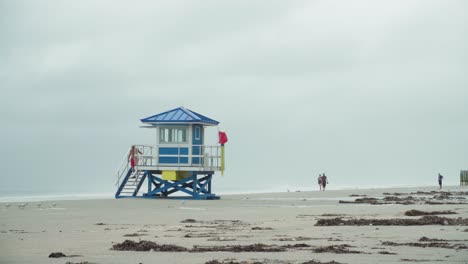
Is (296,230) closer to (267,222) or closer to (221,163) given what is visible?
(267,222)

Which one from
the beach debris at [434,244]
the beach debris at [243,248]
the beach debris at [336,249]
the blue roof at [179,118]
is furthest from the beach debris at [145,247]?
the blue roof at [179,118]

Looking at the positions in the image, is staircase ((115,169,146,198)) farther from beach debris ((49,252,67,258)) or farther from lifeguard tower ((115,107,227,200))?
beach debris ((49,252,67,258))

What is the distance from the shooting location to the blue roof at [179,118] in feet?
137

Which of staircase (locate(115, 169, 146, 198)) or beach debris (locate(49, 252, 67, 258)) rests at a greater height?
staircase (locate(115, 169, 146, 198))

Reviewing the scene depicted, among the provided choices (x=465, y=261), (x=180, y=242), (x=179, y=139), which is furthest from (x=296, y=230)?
(x=179, y=139)

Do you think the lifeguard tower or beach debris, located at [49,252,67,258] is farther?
the lifeguard tower

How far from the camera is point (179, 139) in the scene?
139 ft

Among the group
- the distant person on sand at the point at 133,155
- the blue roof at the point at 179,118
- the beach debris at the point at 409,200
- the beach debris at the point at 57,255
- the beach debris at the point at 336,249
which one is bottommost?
the beach debris at the point at 57,255

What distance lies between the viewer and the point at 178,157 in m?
42.0

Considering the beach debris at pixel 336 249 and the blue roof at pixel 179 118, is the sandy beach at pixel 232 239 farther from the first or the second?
the blue roof at pixel 179 118

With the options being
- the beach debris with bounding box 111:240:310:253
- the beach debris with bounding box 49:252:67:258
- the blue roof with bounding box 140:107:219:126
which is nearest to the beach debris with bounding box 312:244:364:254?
the beach debris with bounding box 111:240:310:253

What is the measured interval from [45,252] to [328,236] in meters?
6.06

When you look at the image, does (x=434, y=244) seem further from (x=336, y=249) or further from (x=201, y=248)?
(x=201, y=248)

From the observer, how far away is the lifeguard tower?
42.1 metres
